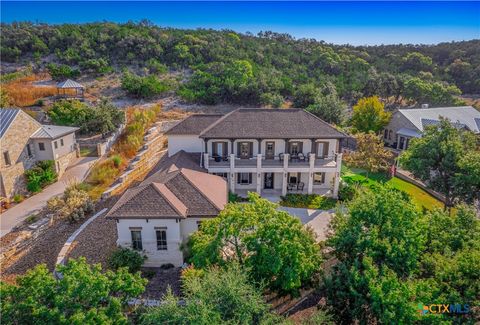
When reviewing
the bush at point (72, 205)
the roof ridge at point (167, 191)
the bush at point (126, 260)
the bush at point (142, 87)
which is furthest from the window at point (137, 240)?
the bush at point (142, 87)

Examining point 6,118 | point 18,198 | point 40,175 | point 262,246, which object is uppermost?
point 6,118

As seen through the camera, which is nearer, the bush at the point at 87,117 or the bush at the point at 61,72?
the bush at the point at 87,117

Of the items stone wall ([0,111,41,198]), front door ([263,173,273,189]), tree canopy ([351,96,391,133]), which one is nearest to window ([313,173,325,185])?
front door ([263,173,273,189])

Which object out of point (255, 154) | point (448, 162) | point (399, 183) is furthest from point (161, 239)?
point (399, 183)

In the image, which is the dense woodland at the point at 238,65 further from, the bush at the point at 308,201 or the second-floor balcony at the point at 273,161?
the bush at the point at 308,201

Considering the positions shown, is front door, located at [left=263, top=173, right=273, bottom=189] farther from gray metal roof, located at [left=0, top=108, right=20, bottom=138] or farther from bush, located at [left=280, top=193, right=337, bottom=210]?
gray metal roof, located at [left=0, top=108, right=20, bottom=138]

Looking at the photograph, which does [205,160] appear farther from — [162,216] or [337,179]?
[337,179]
